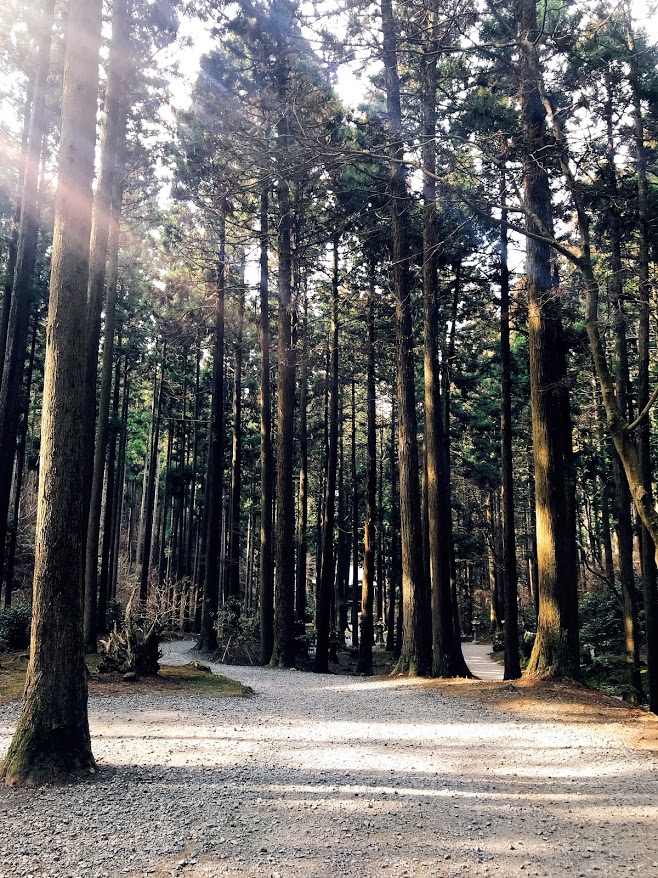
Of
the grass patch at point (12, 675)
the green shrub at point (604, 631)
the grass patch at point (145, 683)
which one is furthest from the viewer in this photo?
the green shrub at point (604, 631)

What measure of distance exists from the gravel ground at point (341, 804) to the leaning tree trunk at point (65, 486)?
0.38m

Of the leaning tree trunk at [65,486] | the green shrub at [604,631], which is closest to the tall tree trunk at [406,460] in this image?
the leaning tree trunk at [65,486]

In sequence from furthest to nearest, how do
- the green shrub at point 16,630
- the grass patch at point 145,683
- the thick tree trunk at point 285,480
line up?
the thick tree trunk at point 285,480 → the green shrub at point 16,630 → the grass patch at point 145,683

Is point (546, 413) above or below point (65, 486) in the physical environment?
above

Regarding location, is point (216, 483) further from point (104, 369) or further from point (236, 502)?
point (104, 369)

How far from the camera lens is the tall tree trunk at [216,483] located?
688 inches

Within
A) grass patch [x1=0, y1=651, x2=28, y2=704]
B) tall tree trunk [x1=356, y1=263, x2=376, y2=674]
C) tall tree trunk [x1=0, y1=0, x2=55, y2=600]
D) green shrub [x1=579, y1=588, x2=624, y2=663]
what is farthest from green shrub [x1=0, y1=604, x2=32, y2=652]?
green shrub [x1=579, y1=588, x2=624, y2=663]

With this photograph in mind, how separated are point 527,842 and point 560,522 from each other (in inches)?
234

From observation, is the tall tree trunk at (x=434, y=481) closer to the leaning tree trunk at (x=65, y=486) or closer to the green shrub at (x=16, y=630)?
the leaning tree trunk at (x=65, y=486)

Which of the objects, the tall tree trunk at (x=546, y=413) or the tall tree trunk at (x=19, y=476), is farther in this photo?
the tall tree trunk at (x=19, y=476)

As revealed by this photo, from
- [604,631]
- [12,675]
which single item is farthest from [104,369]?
[604,631]

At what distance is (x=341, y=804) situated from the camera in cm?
420

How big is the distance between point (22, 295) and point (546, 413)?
925 cm

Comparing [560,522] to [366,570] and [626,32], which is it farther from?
[626,32]
